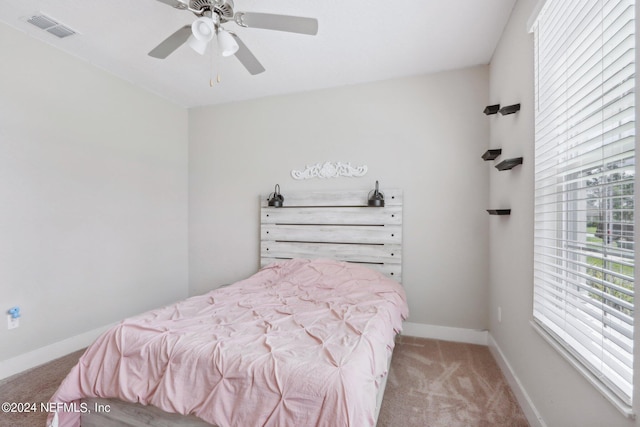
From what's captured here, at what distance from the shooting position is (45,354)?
236 cm

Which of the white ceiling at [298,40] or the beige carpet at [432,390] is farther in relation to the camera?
the white ceiling at [298,40]

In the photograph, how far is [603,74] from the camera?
1059mm

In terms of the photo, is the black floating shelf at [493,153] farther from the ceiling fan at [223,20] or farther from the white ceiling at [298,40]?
the ceiling fan at [223,20]

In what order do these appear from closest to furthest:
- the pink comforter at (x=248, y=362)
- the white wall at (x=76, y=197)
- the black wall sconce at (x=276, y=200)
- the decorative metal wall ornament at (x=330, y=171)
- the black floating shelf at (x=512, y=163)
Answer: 1. the pink comforter at (x=248, y=362)
2. the black floating shelf at (x=512, y=163)
3. the white wall at (x=76, y=197)
4. the decorative metal wall ornament at (x=330, y=171)
5. the black wall sconce at (x=276, y=200)

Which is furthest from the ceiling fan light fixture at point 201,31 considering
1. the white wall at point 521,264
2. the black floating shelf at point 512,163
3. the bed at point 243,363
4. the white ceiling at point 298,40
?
the black floating shelf at point 512,163

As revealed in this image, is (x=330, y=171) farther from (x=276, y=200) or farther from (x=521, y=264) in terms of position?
(x=521, y=264)

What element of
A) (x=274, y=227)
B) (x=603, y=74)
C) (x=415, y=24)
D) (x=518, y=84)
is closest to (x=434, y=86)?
(x=415, y=24)

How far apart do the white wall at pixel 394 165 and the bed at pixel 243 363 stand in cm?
73

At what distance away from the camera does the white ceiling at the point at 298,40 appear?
1978 millimetres

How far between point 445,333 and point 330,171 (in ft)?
6.51

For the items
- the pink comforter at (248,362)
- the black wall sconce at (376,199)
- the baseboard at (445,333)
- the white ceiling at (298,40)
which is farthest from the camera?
the black wall sconce at (376,199)

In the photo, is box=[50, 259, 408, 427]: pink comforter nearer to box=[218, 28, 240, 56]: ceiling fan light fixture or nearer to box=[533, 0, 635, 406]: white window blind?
box=[533, 0, 635, 406]: white window blind

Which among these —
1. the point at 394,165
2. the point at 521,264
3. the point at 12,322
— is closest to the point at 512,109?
the point at 521,264

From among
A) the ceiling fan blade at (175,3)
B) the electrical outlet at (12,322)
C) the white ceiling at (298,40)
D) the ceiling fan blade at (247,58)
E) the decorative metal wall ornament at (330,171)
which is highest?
the white ceiling at (298,40)
